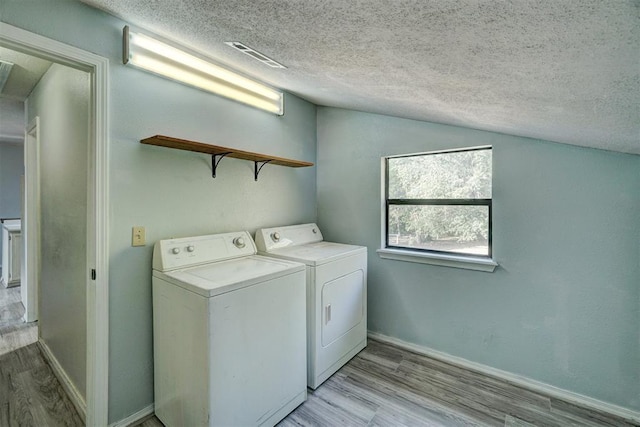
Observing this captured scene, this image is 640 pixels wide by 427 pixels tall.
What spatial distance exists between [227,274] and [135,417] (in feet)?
3.40

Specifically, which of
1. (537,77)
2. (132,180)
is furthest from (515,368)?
(132,180)

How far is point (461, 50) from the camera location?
38.4 inches

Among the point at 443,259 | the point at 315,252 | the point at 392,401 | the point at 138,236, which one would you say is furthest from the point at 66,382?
the point at 443,259

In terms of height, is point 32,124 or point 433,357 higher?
point 32,124

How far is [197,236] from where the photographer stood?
1955mm

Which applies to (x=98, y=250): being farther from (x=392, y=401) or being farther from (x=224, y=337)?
(x=392, y=401)

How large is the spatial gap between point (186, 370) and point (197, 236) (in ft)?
2.68

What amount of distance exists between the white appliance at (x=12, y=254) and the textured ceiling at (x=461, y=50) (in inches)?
163

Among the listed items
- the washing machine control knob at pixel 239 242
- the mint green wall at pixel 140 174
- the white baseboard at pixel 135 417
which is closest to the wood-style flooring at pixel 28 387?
the white baseboard at pixel 135 417

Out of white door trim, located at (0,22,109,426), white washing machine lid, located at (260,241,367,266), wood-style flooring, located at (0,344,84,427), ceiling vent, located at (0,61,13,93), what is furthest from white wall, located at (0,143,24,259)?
white washing machine lid, located at (260,241,367,266)

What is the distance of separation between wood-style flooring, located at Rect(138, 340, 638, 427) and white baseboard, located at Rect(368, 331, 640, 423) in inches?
1.5

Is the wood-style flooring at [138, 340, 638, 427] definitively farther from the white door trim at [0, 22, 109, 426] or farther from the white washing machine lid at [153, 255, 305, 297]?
the white washing machine lid at [153, 255, 305, 297]

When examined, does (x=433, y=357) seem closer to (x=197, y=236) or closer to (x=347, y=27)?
(x=197, y=236)

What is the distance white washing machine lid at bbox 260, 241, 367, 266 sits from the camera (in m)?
2.02
